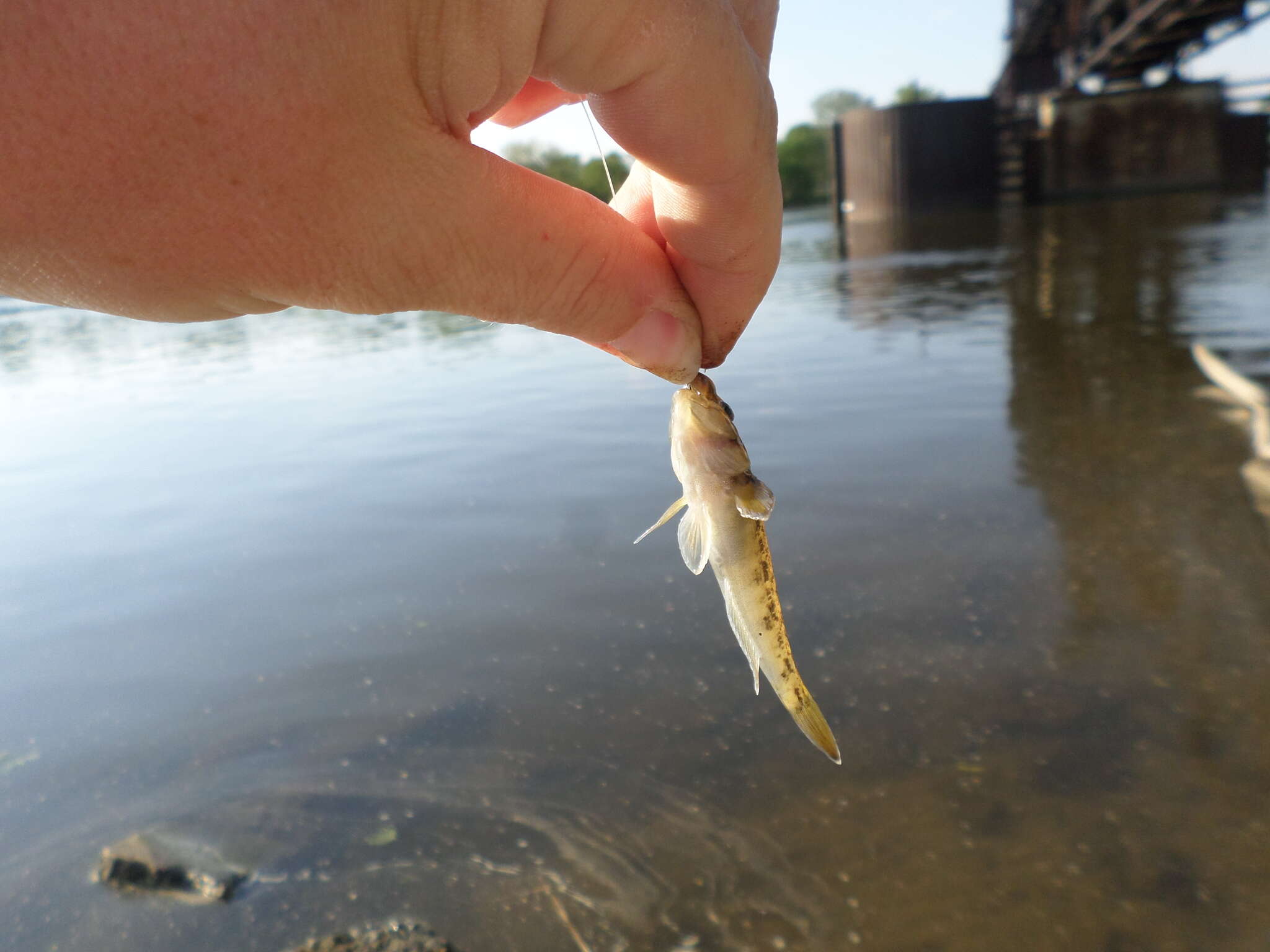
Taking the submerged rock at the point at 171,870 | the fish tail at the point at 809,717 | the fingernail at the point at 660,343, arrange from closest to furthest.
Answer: the fingernail at the point at 660,343 → the fish tail at the point at 809,717 → the submerged rock at the point at 171,870

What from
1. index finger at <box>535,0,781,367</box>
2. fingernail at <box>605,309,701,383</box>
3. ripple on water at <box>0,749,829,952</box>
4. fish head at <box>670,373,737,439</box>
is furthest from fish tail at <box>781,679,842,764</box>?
index finger at <box>535,0,781,367</box>

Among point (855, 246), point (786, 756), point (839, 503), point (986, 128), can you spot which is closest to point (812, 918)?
point (786, 756)

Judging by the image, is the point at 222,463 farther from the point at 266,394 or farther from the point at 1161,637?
the point at 1161,637

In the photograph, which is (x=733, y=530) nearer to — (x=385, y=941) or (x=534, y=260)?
(x=534, y=260)

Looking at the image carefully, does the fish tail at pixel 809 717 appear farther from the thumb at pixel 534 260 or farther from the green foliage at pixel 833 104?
the green foliage at pixel 833 104

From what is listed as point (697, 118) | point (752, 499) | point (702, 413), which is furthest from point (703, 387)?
point (697, 118)

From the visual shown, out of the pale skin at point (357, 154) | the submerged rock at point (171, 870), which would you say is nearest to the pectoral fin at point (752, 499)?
the pale skin at point (357, 154)
